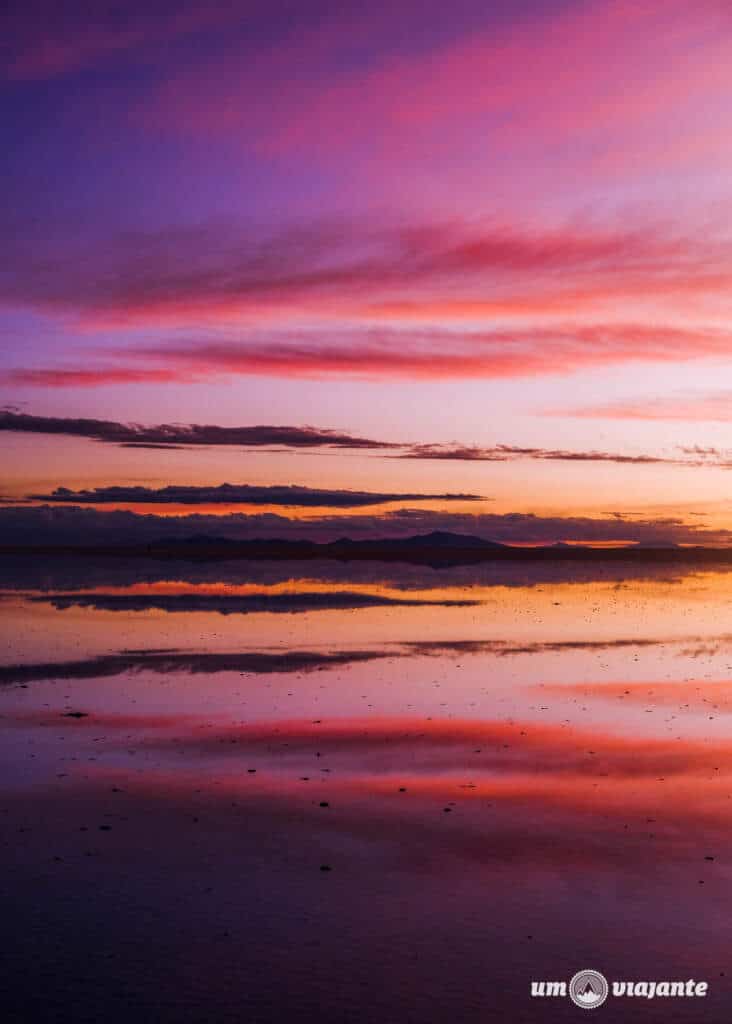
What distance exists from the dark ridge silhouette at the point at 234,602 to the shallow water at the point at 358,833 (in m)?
18.7

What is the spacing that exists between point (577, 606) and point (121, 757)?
1665 inches

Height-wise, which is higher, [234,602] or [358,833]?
[234,602]

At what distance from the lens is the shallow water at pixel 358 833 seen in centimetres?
1111

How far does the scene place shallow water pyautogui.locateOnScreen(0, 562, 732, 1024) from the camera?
437 inches

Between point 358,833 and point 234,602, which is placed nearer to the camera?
point 358,833

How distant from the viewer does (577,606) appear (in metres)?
59.7

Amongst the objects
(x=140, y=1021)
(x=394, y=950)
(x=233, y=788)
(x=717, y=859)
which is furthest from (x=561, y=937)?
(x=233, y=788)

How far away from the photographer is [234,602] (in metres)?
59.1

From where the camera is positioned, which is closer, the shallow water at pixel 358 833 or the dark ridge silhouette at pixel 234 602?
the shallow water at pixel 358 833

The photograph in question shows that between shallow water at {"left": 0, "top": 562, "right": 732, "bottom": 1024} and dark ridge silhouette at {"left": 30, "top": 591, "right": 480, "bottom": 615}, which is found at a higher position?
dark ridge silhouette at {"left": 30, "top": 591, "right": 480, "bottom": 615}

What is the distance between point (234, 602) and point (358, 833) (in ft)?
143

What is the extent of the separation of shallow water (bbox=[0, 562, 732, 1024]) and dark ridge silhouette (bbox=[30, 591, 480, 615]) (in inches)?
736

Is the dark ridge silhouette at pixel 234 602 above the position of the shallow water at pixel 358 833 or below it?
above

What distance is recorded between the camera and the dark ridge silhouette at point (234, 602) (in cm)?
5438
